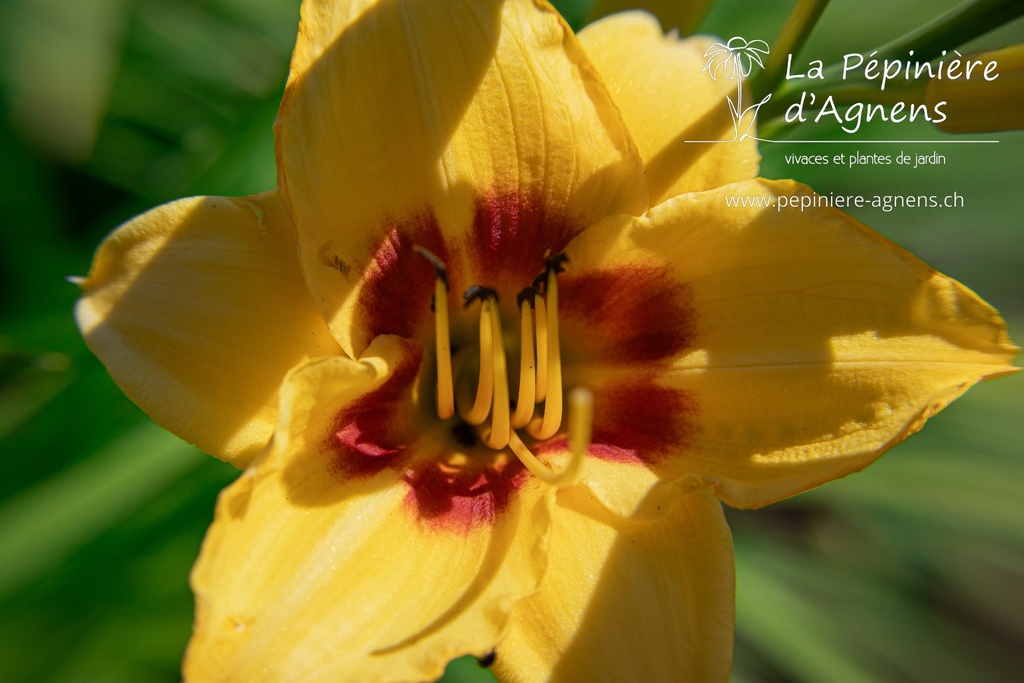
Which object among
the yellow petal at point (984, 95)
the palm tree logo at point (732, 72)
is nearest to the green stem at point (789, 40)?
the palm tree logo at point (732, 72)

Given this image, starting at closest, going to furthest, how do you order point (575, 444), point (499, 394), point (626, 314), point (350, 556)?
1. point (575, 444)
2. point (350, 556)
3. point (499, 394)
4. point (626, 314)

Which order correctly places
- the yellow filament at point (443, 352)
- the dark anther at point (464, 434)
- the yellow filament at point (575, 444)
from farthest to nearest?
the dark anther at point (464, 434) → the yellow filament at point (443, 352) → the yellow filament at point (575, 444)

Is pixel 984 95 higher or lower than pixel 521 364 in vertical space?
higher

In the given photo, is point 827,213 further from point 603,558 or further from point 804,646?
point 804,646

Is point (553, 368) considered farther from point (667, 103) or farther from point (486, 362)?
point (667, 103)

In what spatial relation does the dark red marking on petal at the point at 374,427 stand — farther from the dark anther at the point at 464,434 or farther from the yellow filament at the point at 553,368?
the yellow filament at the point at 553,368

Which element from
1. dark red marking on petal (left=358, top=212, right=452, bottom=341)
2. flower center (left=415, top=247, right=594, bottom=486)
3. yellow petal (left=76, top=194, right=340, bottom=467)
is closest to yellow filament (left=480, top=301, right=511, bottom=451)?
flower center (left=415, top=247, right=594, bottom=486)

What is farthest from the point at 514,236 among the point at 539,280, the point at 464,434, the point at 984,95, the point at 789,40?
the point at 984,95

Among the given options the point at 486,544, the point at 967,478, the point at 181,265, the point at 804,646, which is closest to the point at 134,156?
the point at 181,265
